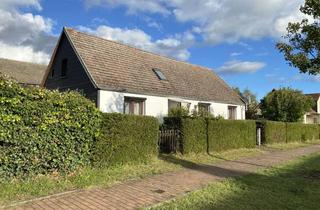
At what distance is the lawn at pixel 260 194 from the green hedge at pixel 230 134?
186 inches

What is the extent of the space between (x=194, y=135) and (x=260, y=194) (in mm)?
6784

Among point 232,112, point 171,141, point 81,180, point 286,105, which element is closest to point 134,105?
point 171,141

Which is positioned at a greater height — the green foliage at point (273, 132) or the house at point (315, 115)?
the house at point (315, 115)

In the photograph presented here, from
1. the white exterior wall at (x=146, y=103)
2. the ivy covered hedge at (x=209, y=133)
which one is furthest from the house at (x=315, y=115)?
the ivy covered hedge at (x=209, y=133)

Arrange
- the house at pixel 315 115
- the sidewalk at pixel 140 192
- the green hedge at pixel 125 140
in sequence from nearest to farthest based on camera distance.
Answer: the sidewalk at pixel 140 192 → the green hedge at pixel 125 140 → the house at pixel 315 115

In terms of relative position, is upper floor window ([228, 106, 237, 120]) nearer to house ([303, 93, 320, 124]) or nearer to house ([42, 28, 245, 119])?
house ([42, 28, 245, 119])

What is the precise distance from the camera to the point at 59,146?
30.3 ft

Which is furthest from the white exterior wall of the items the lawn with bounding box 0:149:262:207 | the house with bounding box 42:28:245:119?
the lawn with bounding box 0:149:262:207

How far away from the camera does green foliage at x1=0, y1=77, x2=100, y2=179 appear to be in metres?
8.08

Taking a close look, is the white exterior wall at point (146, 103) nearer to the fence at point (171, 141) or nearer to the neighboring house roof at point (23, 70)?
the fence at point (171, 141)

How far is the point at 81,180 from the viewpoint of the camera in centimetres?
908

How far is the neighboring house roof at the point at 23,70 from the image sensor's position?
39972mm

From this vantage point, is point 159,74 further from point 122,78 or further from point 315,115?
point 315,115

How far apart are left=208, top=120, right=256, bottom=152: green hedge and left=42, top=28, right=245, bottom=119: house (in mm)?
2331
